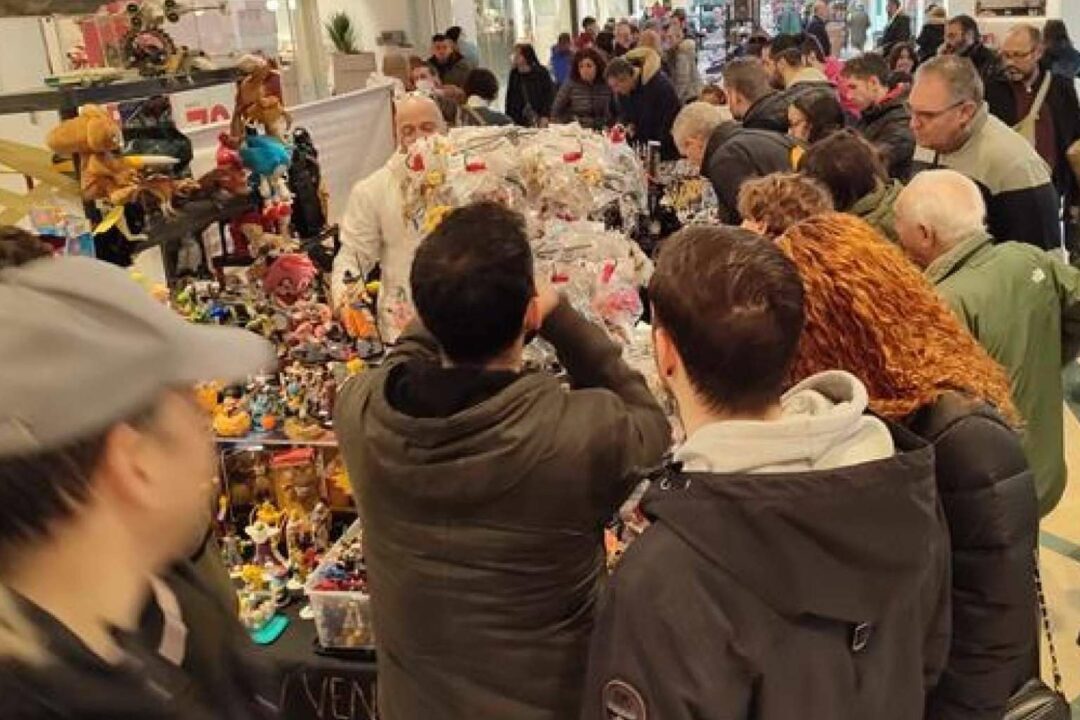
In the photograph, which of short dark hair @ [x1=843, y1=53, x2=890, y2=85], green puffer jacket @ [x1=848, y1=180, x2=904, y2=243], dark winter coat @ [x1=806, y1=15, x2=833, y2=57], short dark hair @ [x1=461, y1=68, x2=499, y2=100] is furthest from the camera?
dark winter coat @ [x1=806, y1=15, x2=833, y2=57]

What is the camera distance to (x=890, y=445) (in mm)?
1349

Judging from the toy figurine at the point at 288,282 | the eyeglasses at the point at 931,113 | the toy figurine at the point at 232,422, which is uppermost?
the eyeglasses at the point at 931,113

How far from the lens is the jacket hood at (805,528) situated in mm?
1222

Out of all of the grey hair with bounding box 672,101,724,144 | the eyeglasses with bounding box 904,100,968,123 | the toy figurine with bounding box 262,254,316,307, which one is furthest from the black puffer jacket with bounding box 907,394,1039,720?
the grey hair with bounding box 672,101,724,144

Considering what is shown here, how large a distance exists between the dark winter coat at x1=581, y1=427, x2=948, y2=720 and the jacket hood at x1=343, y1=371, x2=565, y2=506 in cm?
32

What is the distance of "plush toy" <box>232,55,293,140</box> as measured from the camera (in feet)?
9.92

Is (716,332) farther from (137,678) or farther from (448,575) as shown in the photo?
(137,678)

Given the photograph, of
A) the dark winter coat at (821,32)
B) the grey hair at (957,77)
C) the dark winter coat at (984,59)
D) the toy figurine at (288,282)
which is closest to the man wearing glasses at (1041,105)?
the dark winter coat at (984,59)

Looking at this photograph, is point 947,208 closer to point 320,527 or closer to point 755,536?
point 755,536

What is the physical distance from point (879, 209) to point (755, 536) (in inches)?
73.8

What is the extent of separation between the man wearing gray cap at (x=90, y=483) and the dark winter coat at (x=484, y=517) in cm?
67

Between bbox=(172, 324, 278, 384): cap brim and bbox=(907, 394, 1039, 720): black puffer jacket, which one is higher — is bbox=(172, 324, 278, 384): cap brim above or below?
above

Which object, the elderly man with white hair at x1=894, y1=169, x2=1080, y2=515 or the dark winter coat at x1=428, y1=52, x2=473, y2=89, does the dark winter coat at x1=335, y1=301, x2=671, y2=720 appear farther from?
the dark winter coat at x1=428, y1=52, x2=473, y2=89

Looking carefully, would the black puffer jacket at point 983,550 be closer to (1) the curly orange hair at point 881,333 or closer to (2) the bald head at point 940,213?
(1) the curly orange hair at point 881,333
